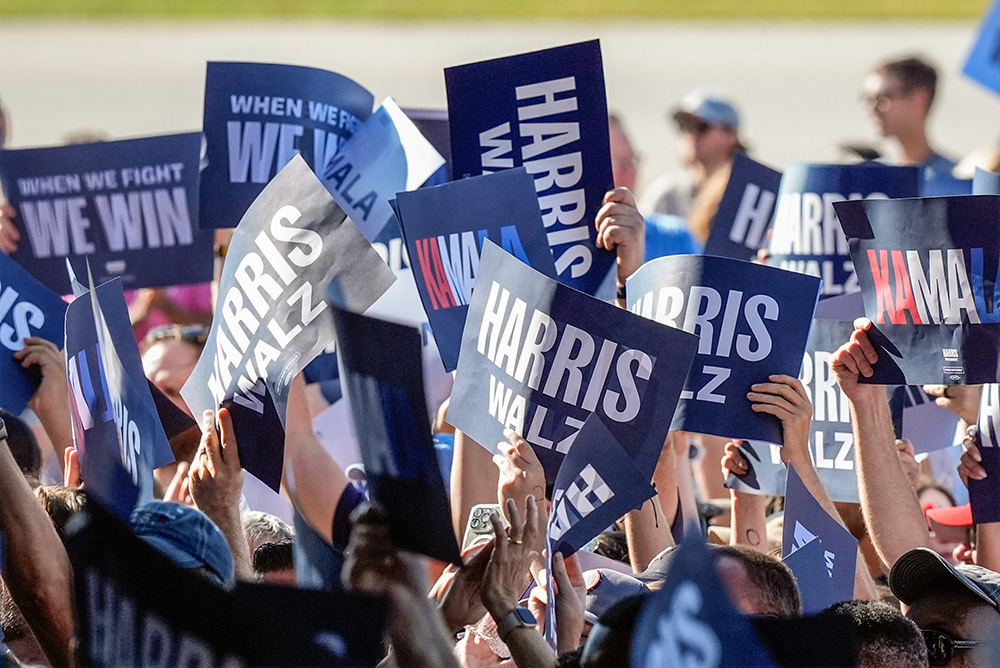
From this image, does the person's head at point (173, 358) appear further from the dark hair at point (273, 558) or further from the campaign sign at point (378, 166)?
the dark hair at point (273, 558)

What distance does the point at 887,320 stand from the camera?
134 inches

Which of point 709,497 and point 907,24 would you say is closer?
point 709,497

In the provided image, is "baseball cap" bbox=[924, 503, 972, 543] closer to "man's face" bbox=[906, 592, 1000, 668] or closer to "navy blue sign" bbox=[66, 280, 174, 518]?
"man's face" bbox=[906, 592, 1000, 668]

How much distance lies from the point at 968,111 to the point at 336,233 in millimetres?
16009

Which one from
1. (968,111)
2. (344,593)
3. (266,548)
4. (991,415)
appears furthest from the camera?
(968,111)

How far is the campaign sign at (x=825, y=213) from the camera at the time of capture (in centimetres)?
471

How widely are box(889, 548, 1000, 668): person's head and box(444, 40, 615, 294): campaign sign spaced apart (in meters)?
1.18

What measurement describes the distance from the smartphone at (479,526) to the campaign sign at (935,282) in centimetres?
99

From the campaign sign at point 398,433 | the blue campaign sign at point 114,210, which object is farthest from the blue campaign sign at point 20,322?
the campaign sign at point 398,433

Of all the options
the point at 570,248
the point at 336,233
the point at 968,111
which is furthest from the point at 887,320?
the point at 968,111

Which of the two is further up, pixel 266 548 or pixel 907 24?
pixel 907 24

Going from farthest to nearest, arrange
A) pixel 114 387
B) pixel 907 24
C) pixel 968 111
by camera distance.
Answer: pixel 907 24 < pixel 968 111 < pixel 114 387

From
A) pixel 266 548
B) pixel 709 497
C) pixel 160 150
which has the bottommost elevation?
pixel 709 497

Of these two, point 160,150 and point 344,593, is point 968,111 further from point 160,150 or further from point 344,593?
point 344,593
